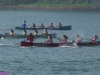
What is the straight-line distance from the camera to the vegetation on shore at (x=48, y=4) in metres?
175

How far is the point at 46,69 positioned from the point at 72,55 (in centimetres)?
892

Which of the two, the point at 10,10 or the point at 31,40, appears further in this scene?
the point at 10,10

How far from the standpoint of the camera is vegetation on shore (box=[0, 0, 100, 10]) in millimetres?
175250

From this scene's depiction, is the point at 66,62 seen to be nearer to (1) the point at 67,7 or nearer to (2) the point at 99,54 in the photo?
(2) the point at 99,54

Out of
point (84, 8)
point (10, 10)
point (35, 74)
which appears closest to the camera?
point (35, 74)

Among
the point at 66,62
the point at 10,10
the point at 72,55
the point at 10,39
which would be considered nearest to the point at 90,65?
the point at 66,62

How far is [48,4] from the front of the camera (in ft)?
596

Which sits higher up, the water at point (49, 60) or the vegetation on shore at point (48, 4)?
the vegetation on shore at point (48, 4)

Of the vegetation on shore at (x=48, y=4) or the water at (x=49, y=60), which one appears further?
the vegetation on shore at (x=48, y=4)

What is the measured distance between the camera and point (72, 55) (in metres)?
61.5

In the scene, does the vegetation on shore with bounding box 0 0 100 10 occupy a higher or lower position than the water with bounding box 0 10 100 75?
higher

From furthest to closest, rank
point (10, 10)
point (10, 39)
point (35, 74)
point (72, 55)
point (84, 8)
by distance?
point (10, 10) < point (84, 8) < point (10, 39) < point (72, 55) < point (35, 74)

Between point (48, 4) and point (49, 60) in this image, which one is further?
point (48, 4)

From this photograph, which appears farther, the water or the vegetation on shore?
the vegetation on shore
